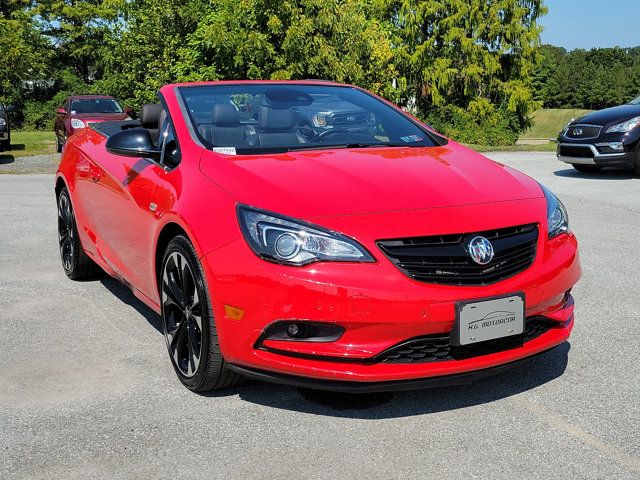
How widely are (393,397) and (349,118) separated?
1.79 meters

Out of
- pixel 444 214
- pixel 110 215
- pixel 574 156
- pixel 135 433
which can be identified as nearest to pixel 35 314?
pixel 110 215

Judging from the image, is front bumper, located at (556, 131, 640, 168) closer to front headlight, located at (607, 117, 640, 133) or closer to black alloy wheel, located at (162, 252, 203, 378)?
front headlight, located at (607, 117, 640, 133)

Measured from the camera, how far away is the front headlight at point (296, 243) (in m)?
3.23

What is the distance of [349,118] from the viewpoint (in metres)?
4.75

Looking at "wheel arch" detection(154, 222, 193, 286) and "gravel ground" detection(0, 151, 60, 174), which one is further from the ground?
"wheel arch" detection(154, 222, 193, 286)

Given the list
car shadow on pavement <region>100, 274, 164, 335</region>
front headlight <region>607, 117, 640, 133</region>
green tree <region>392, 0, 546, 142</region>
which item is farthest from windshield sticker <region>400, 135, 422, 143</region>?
green tree <region>392, 0, 546, 142</region>

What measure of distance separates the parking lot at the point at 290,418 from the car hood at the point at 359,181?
3.04 ft

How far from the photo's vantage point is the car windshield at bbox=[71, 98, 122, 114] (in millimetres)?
21062

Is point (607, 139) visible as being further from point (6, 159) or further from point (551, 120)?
point (551, 120)

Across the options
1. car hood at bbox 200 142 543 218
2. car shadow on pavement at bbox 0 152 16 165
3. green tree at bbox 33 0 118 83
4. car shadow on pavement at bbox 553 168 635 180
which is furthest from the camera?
green tree at bbox 33 0 118 83

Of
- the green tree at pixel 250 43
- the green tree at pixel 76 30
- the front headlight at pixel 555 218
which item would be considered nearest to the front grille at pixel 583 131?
the front headlight at pixel 555 218

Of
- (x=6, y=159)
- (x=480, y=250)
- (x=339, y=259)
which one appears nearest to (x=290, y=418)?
(x=339, y=259)

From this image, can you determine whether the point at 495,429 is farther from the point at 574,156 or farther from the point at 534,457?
the point at 574,156

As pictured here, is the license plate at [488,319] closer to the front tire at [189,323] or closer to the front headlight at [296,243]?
the front headlight at [296,243]
